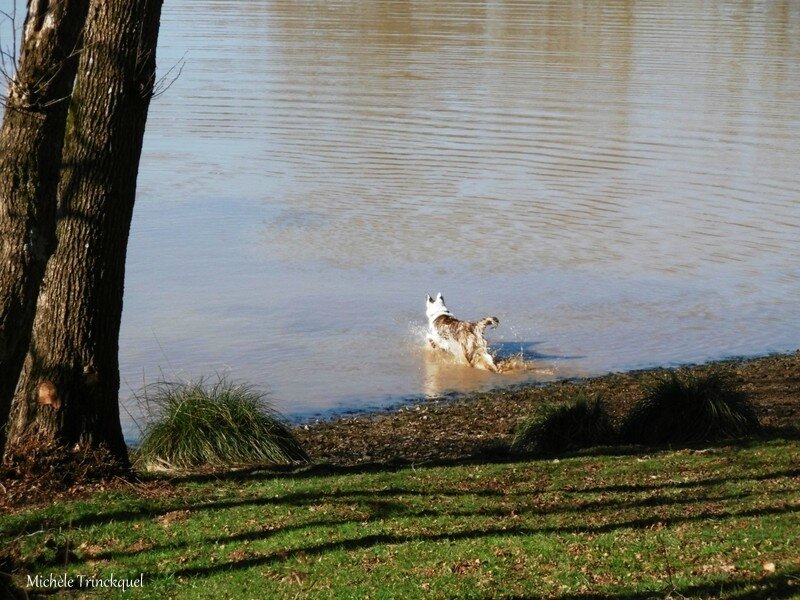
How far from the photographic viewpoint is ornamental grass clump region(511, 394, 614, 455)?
10.9m

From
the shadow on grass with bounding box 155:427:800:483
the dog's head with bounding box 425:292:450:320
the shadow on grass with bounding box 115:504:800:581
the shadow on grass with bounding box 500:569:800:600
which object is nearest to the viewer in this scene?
the shadow on grass with bounding box 500:569:800:600

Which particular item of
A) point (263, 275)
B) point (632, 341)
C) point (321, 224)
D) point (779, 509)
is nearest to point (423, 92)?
point (321, 224)

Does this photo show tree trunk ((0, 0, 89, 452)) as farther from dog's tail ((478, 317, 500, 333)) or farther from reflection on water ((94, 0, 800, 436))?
dog's tail ((478, 317, 500, 333))

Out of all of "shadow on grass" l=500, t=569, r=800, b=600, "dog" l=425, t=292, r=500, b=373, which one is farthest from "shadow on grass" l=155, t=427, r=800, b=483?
"dog" l=425, t=292, r=500, b=373

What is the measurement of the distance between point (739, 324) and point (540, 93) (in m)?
20.6

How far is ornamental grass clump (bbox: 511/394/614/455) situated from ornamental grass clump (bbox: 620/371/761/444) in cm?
25

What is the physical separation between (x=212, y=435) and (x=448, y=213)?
13.6 m

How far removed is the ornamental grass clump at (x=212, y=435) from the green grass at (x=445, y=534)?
1.98 ft

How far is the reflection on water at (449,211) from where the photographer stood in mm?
15984

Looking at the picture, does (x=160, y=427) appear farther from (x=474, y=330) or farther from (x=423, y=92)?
(x=423, y=92)

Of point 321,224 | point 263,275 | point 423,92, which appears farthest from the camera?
point 423,92

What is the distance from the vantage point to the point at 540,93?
37.0 metres

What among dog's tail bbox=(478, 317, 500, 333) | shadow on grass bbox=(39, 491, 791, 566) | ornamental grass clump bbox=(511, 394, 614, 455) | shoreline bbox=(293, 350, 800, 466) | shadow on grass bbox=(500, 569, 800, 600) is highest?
shadow on grass bbox=(500, 569, 800, 600)

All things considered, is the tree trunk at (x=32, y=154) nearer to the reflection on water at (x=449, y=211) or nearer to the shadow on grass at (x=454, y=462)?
the shadow on grass at (x=454, y=462)
